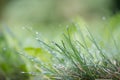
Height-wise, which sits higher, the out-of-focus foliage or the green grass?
the out-of-focus foliage

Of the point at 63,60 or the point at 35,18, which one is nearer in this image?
the point at 63,60

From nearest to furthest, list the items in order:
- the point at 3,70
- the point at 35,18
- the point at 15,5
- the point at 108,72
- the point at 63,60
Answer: the point at 108,72, the point at 63,60, the point at 3,70, the point at 35,18, the point at 15,5

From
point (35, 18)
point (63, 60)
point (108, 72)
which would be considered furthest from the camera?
point (35, 18)

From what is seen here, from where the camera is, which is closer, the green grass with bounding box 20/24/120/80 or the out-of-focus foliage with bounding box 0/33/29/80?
the green grass with bounding box 20/24/120/80

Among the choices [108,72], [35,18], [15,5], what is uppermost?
[15,5]

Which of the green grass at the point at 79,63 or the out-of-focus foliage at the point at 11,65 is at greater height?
the out-of-focus foliage at the point at 11,65

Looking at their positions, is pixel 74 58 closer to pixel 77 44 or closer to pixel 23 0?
pixel 77 44

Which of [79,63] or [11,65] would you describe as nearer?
[79,63]

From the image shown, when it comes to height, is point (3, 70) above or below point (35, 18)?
below

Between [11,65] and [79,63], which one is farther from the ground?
[11,65]

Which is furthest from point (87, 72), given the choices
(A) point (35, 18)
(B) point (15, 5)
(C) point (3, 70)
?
(B) point (15, 5)

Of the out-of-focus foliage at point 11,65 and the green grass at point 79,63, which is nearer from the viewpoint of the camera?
the green grass at point 79,63
